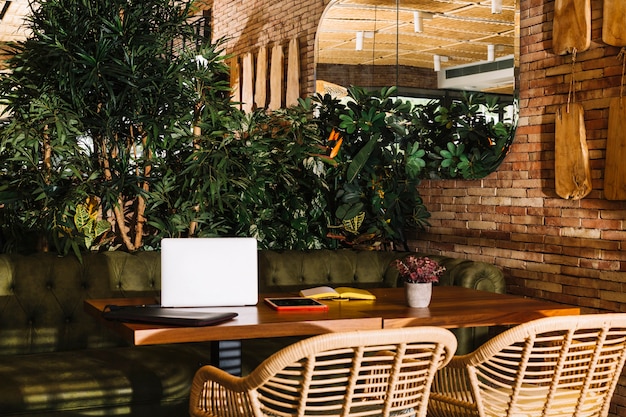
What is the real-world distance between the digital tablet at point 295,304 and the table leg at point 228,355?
0.23m

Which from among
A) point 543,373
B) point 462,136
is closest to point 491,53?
point 462,136

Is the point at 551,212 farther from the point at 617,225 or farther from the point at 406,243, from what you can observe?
the point at 406,243

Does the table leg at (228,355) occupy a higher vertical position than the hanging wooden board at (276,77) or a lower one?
lower

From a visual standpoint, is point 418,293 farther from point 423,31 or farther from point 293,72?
point 293,72

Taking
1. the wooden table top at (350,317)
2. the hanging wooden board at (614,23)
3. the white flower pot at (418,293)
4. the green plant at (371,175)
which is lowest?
the wooden table top at (350,317)

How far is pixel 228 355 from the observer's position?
3.33 metres

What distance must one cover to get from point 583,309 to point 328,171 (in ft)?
6.69

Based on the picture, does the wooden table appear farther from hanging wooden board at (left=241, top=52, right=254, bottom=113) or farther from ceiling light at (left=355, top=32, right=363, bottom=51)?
hanging wooden board at (left=241, top=52, right=254, bottom=113)

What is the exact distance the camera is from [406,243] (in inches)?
243

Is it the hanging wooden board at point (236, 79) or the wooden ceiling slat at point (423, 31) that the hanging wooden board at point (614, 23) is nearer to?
the wooden ceiling slat at point (423, 31)

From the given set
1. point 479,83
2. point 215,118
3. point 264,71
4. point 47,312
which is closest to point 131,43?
point 215,118

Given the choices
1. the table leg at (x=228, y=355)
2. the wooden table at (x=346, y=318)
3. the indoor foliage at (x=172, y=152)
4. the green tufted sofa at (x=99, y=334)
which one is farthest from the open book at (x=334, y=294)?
the indoor foliage at (x=172, y=152)

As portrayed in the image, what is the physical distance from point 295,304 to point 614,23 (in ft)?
7.49

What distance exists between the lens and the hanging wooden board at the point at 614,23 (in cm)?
430
